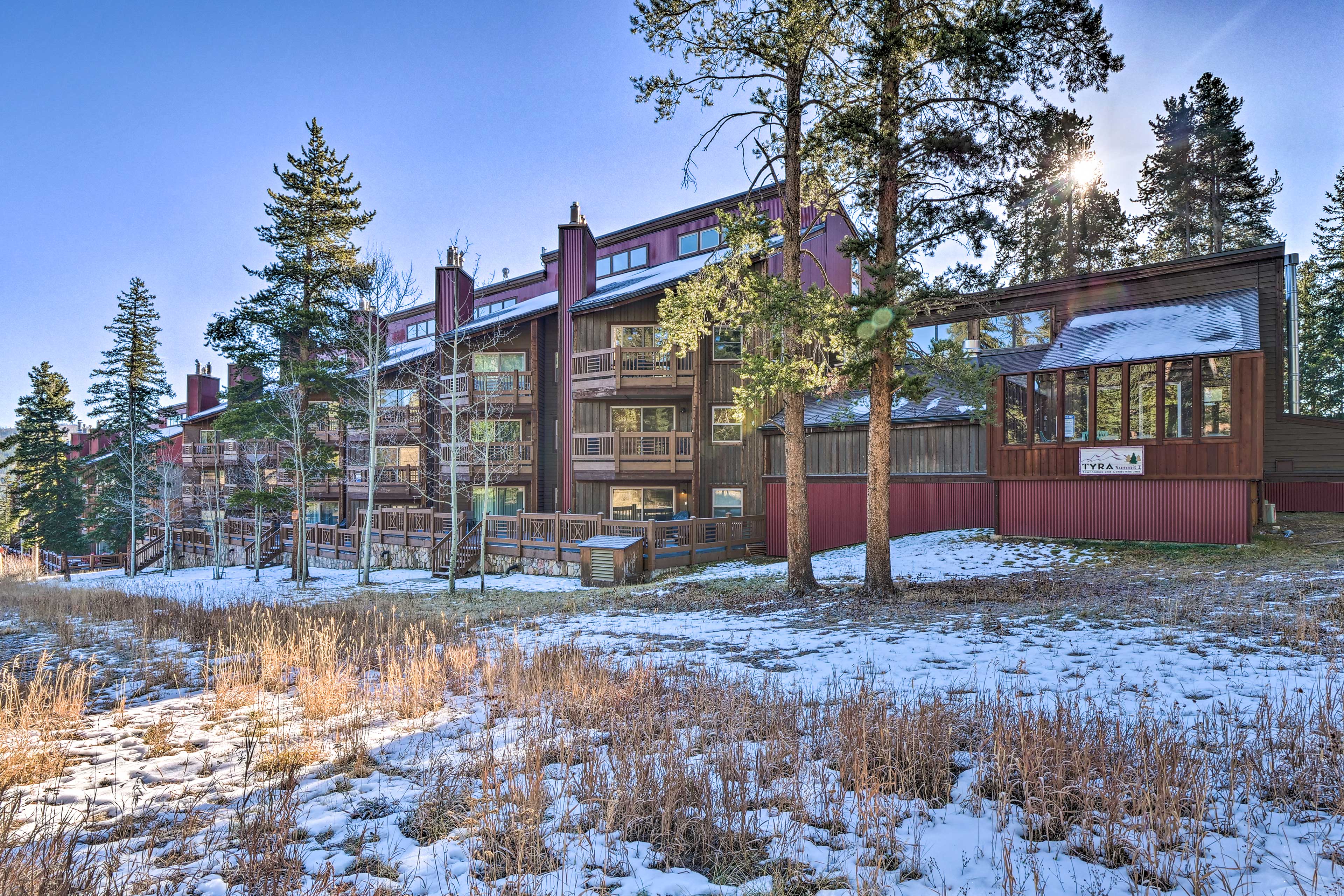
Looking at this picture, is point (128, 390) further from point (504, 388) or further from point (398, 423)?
point (504, 388)

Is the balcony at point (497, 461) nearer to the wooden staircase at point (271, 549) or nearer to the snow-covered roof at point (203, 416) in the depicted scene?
the wooden staircase at point (271, 549)

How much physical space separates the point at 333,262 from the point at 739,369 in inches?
737

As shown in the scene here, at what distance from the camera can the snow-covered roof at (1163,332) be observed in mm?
15172

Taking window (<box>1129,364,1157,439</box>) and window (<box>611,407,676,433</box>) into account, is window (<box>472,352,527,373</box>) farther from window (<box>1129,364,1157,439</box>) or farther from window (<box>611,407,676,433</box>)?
window (<box>1129,364,1157,439</box>)

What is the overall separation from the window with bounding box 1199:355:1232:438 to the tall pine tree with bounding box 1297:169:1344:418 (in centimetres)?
2446

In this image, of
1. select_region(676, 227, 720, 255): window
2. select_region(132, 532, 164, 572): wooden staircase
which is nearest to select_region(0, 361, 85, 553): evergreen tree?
select_region(132, 532, 164, 572): wooden staircase

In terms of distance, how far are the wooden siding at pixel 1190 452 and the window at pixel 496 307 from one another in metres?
25.2

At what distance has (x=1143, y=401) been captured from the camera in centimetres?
1577

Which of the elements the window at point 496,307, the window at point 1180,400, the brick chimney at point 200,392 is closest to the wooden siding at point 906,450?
the window at point 1180,400

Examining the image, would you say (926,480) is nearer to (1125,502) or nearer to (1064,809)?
(1125,502)

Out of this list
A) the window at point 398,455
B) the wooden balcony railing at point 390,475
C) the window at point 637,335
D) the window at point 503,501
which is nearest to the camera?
the window at point 637,335

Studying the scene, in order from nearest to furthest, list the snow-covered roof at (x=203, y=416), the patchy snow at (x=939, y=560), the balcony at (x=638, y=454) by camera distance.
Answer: the patchy snow at (x=939, y=560), the balcony at (x=638, y=454), the snow-covered roof at (x=203, y=416)

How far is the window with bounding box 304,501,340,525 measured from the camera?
3322cm

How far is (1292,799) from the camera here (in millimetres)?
3533
